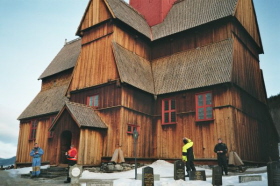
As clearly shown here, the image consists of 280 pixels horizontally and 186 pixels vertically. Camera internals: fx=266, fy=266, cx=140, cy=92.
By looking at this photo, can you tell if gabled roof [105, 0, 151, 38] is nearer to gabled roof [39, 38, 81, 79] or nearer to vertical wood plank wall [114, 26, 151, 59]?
vertical wood plank wall [114, 26, 151, 59]

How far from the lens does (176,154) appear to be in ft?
62.1

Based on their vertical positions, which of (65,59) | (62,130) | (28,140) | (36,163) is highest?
(65,59)

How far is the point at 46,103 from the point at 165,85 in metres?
13.3

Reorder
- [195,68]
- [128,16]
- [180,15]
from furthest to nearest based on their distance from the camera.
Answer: [180,15] < [128,16] < [195,68]

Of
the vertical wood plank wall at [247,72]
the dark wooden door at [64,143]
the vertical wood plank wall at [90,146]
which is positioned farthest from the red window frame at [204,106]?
the dark wooden door at [64,143]

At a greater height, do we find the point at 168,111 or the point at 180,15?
the point at 180,15

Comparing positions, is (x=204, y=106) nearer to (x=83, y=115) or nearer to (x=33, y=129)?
(x=83, y=115)

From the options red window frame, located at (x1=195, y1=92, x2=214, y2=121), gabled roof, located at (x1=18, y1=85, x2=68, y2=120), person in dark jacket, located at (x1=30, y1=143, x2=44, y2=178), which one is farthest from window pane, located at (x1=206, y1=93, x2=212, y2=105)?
gabled roof, located at (x1=18, y1=85, x2=68, y2=120)

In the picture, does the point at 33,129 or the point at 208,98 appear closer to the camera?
the point at 208,98

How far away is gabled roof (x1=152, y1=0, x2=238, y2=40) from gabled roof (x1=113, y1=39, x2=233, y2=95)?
2.20 metres

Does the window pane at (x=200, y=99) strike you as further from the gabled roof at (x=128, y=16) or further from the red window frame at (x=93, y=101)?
the gabled roof at (x=128, y=16)

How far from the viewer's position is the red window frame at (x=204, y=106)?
1816 centimetres

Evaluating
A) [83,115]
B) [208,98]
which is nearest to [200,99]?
[208,98]

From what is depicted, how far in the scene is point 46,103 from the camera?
27.2m
